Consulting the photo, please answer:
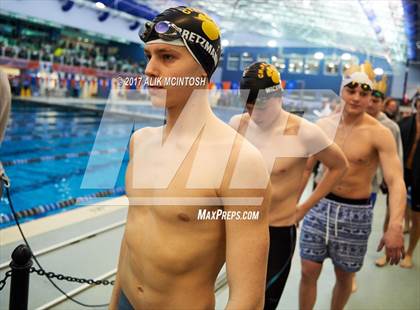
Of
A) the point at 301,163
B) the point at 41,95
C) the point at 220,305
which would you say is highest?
the point at 301,163

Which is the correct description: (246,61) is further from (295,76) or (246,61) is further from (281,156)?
(295,76)

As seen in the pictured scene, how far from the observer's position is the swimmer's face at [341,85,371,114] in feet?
9.14

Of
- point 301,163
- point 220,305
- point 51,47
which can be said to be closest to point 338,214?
point 301,163

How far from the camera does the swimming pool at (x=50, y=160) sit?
5.96m

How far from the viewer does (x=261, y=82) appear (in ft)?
7.23

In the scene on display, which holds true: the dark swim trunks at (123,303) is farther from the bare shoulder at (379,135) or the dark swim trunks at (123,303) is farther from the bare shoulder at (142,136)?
the bare shoulder at (379,135)

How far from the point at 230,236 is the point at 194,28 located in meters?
0.64

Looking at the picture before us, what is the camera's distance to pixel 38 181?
7.11 m

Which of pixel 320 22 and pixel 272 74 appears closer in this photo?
pixel 272 74

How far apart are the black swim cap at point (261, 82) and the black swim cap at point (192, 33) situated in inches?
35.6

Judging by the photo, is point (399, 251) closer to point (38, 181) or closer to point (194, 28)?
point (194, 28)

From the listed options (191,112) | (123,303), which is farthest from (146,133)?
(123,303)

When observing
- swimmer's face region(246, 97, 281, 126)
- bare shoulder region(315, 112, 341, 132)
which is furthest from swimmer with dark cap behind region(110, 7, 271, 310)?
bare shoulder region(315, 112, 341, 132)

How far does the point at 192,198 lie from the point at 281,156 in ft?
4.21
